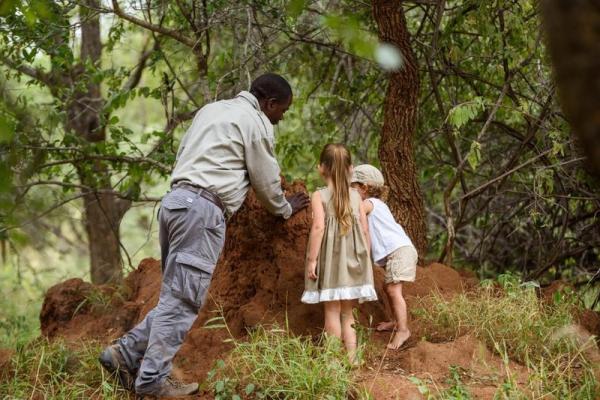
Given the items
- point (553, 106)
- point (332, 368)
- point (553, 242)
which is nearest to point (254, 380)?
point (332, 368)

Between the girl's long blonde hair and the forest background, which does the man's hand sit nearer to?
the girl's long blonde hair

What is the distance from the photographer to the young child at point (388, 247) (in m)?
5.01

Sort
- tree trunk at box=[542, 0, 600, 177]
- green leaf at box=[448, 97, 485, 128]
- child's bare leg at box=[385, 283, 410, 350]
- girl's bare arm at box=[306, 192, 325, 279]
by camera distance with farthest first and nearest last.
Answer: green leaf at box=[448, 97, 485, 128], child's bare leg at box=[385, 283, 410, 350], girl's bare arm at box=[306, 192, 325, 279], tree trunk at box=[542, 0, 600, 177]

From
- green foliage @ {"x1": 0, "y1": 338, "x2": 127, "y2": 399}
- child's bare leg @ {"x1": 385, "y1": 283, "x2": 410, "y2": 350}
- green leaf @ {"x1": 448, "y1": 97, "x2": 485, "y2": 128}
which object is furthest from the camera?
green leaf @ {"x1": 448, "y1": 97, "x2": 485, "y2": 128}

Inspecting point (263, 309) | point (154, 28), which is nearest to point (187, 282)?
point (263, 309)

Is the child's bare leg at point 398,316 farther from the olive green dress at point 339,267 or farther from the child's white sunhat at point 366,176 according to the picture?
the child's white sunhat at point 366,176

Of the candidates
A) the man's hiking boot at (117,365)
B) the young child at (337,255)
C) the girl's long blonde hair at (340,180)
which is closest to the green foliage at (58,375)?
the man's hiking boot at (117,365)

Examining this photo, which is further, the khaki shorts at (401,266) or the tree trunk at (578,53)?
the khaki shorts at (401,266)

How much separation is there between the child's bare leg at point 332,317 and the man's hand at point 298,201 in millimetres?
653

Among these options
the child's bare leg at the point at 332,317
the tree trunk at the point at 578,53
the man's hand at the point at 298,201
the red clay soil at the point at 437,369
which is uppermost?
the tree trunk at the point at 578,53

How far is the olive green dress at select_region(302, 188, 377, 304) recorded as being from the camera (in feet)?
15.7

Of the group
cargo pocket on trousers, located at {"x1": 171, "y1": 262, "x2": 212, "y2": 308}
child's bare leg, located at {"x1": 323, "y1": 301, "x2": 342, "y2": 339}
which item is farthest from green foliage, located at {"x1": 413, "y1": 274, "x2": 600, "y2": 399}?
cargo pocket on trousers, located at {"x1": 171, "y1": 262, "x2": 212, "y2": 308}

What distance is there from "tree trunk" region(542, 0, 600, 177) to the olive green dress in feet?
11.5

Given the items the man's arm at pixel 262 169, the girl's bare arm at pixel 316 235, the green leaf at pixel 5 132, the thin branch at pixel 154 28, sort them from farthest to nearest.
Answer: the thin branch at pixel 154 28, the girl's bare arm at pixel 316 235, the man's arm at pixel 262 169, the green leaf at pixel 5 132
